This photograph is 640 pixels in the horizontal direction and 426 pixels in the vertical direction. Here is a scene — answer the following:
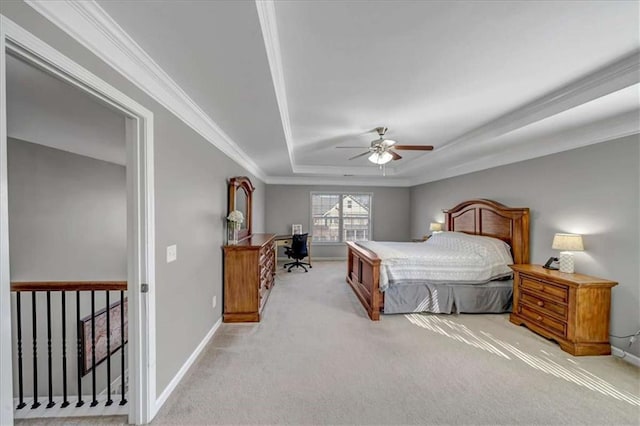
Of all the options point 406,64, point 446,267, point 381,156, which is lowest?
point 446,267

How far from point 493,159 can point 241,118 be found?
4.08 meters

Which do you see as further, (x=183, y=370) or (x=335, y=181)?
(x=335, y=181)

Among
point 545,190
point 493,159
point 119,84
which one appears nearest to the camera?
point 119,84

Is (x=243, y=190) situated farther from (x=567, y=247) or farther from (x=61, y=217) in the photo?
Answer: (x=567, y=247)

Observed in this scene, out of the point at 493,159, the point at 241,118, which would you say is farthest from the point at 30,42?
the point at 493,159

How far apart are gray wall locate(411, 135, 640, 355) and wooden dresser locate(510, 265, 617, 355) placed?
0.14 m

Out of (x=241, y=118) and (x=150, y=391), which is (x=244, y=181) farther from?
(x=150, y=391)

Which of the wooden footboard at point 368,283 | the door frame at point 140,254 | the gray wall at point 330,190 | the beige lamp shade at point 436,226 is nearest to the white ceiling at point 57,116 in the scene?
the door frame at point 140,254

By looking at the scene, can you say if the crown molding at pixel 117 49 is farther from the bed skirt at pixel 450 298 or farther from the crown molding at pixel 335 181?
the crown molding at pixel 335 181

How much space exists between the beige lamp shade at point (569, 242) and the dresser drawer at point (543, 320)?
799mm

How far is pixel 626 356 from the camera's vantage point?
8.15ft

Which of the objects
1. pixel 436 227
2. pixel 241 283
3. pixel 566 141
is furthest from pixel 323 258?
pixel 566 141

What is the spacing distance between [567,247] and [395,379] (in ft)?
8.09

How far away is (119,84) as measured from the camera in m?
1.49
